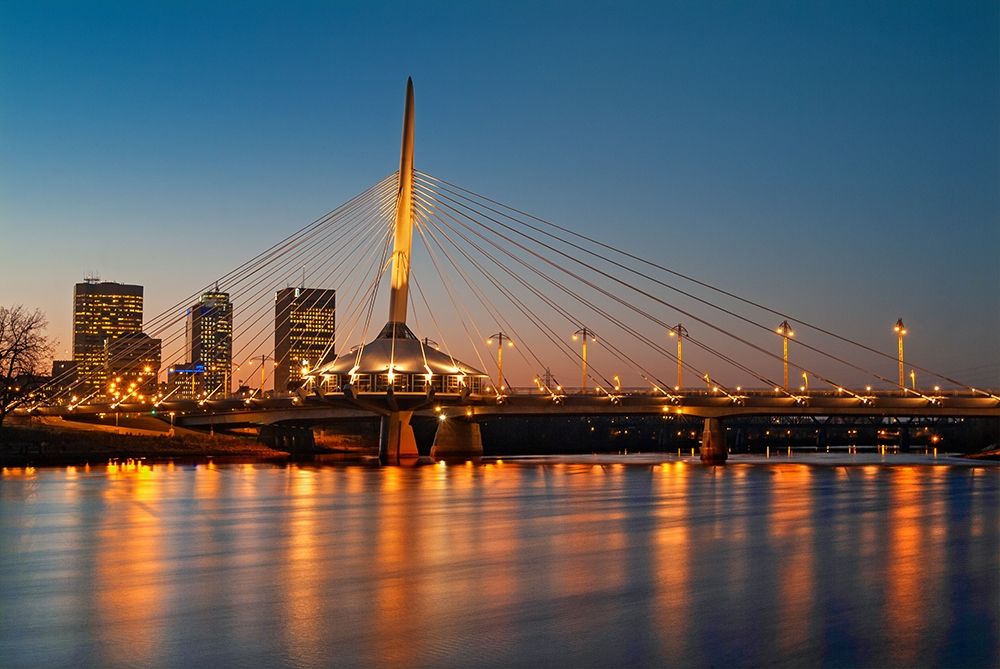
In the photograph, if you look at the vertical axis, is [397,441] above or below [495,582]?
above

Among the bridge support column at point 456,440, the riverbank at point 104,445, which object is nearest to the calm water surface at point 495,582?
the riverbank at point 104,445

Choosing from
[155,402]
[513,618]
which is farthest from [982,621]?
[155,402]

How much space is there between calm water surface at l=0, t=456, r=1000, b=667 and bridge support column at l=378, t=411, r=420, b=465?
5067 centimetres

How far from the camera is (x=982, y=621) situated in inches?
861

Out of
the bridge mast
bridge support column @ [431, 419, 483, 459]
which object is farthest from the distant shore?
the bridge mast

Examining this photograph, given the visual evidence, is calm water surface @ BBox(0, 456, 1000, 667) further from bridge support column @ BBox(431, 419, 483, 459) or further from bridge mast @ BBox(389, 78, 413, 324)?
bridge support column @ BBox(431, 419, 483, 459)

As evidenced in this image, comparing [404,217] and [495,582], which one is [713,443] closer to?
[404,217]

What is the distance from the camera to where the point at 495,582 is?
2603cm

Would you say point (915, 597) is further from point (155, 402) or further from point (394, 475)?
point (155, 402)

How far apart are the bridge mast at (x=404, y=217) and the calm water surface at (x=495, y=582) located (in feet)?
134

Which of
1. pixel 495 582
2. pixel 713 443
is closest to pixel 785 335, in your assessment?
pixel 713 443

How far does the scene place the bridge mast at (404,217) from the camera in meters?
91.1

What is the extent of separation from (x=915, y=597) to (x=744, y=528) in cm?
1489

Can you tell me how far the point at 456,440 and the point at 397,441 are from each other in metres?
21.4
